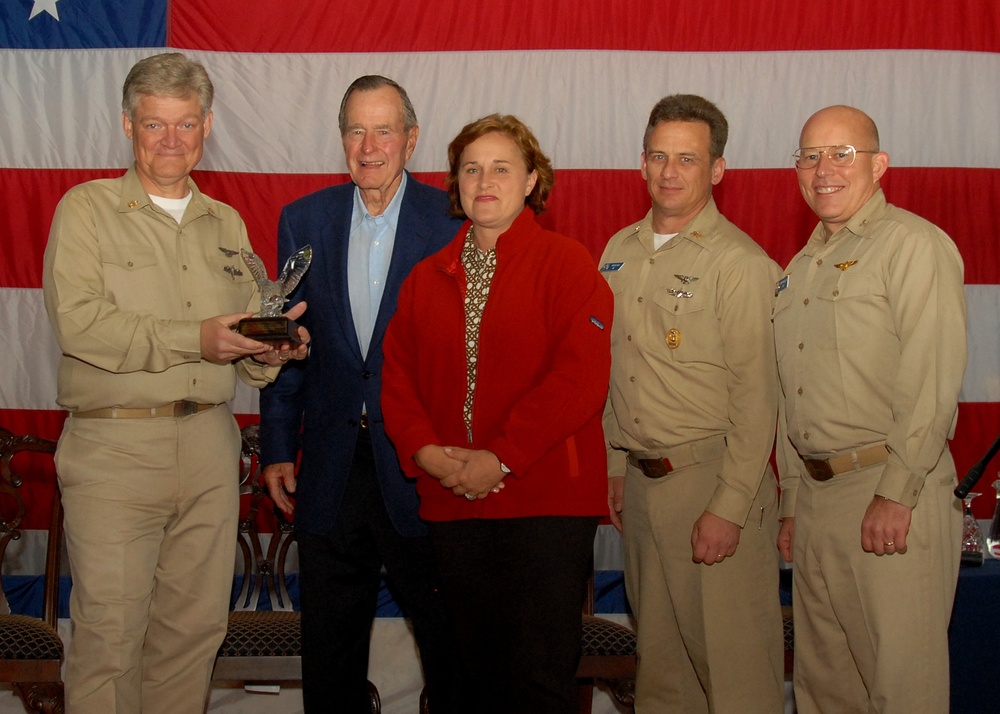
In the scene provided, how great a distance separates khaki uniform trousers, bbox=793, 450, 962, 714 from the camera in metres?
2.34

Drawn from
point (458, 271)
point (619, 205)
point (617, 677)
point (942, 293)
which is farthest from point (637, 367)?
point (619, 205)

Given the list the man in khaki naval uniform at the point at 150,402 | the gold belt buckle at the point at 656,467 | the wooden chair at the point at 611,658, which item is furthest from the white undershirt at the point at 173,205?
the wooden chair at the point at 611,658

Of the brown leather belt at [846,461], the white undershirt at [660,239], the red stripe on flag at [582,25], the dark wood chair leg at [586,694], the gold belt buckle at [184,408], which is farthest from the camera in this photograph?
the red stripe on flag at [582,25]

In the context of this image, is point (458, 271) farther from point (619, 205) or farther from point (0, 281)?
point (0, 281)

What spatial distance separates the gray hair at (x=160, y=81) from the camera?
103 inches

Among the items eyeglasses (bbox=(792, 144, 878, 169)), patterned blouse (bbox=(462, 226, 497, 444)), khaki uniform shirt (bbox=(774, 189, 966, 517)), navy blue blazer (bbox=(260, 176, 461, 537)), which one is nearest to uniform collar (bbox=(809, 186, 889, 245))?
khaki uniform shirt (bbox=(774, 189, 966, 517))

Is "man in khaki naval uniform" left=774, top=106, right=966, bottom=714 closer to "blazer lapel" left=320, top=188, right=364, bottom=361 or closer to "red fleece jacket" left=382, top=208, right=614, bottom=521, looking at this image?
"red fleece jacket" left=382, top=208, right=614, bottom=521

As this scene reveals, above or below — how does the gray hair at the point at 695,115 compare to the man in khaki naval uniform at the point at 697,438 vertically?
above

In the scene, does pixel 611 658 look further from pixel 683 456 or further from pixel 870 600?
pixel 870 600

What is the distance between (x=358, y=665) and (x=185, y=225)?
126cm

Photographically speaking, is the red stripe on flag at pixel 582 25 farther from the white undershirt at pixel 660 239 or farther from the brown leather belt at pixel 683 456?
the brown leather belt at pixel 683 456

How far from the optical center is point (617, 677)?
10.6 ft

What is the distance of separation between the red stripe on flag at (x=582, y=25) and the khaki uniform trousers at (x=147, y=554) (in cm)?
188

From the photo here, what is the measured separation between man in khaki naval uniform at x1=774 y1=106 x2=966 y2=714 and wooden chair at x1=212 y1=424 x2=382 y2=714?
1399 mm
